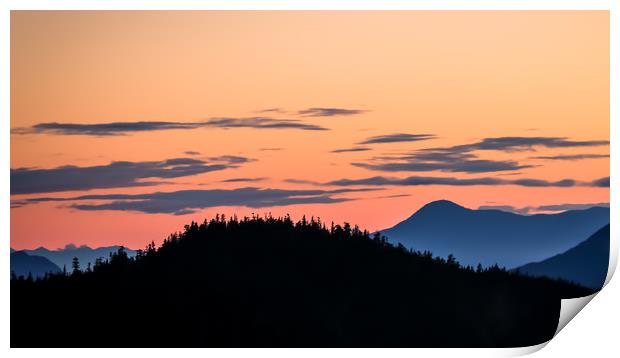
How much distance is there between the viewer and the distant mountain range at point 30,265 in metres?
8.70

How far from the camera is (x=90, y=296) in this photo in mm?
8836

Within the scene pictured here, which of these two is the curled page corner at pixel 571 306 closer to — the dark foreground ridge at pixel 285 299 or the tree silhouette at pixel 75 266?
the dark foreground ridge at pixel 285 299

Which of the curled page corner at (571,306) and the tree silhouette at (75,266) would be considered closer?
the tree silhouette at (75,266)

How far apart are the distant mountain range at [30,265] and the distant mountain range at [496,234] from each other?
259 cm

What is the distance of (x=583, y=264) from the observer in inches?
348

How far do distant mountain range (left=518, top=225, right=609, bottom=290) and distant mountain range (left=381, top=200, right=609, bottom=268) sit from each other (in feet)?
0.16

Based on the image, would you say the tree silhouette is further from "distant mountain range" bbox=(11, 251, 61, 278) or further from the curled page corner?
the curled page corner

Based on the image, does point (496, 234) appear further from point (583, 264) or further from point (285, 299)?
point (285, 299)

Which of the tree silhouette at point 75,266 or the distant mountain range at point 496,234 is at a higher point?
the distant mountain range at point 496,234

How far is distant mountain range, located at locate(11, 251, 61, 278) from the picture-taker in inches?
342

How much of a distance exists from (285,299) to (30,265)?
77.7 inches

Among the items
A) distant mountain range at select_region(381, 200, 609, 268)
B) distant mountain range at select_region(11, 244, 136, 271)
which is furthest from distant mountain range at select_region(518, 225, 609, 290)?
distant mountain range at select_region(11, 244, 136, 271)

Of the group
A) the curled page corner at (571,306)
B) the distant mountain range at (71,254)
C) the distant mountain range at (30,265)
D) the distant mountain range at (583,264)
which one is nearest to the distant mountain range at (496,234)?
the distant mountain range at (583,264)
